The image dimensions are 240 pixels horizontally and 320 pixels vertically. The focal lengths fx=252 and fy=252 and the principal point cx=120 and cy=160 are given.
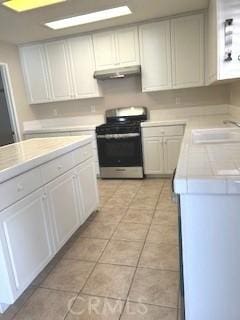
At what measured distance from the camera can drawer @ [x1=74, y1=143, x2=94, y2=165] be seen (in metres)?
2.44

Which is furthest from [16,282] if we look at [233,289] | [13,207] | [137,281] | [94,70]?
[94,70]

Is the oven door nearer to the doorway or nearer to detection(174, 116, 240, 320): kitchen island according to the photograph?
the doorway

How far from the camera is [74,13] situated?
3.08 metres

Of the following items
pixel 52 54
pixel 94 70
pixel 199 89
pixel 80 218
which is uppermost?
pixel 52 54

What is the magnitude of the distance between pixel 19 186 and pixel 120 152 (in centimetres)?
249

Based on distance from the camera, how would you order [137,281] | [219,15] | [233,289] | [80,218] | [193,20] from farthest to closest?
[193,20] → [80,218] → [219,15] → [137,281] → [233,289]

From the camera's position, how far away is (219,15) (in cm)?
208

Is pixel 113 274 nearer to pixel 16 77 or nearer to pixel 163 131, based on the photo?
pixel 163 131

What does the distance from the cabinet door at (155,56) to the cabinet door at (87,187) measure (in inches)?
73.1

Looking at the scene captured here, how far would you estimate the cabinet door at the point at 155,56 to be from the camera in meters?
3.69

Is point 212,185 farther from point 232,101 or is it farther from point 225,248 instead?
point 232,101

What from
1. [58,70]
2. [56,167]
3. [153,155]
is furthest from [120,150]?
[56,167]

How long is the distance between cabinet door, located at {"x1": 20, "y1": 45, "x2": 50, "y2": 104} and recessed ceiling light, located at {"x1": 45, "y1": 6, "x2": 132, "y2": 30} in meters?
0.83

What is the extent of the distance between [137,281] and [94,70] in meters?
3.32
